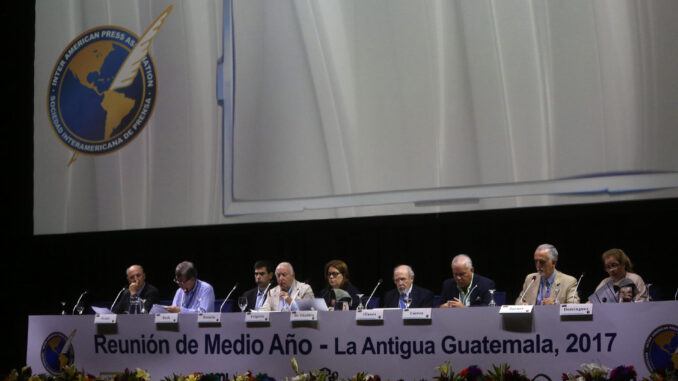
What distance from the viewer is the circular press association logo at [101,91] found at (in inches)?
244

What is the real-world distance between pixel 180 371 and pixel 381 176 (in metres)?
2.02

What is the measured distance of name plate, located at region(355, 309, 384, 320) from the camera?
3.72 metres

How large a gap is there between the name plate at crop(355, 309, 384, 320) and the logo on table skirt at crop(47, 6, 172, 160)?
313cm

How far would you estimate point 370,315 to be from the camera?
12.3 feet

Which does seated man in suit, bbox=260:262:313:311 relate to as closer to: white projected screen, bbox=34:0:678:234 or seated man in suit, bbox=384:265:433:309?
white projected screen, bbox=34:0:678:234

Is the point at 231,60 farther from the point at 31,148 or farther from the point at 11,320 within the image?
the point at 11,320

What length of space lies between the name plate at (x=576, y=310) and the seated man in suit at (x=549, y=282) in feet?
3.57

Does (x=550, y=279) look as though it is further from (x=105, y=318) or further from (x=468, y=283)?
(x=105, y=318)

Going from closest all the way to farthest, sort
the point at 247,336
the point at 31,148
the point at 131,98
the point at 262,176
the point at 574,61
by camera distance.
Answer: the point at 247,336 → the point at 574,61 → the point at 262,176 → the point at 131,98 → the point at 31,148

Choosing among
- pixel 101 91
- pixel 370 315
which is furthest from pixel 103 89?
pixel 370 315

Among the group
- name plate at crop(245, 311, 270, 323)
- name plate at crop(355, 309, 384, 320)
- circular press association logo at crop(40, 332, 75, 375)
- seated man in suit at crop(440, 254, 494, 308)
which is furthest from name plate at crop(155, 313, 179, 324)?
Result: seated man in suit at crop(440, 254, 494, 308)

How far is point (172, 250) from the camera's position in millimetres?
6812

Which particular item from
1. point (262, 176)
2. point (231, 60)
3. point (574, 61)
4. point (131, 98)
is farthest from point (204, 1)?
point (574, 61)

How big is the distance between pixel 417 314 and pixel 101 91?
3.84 metres
